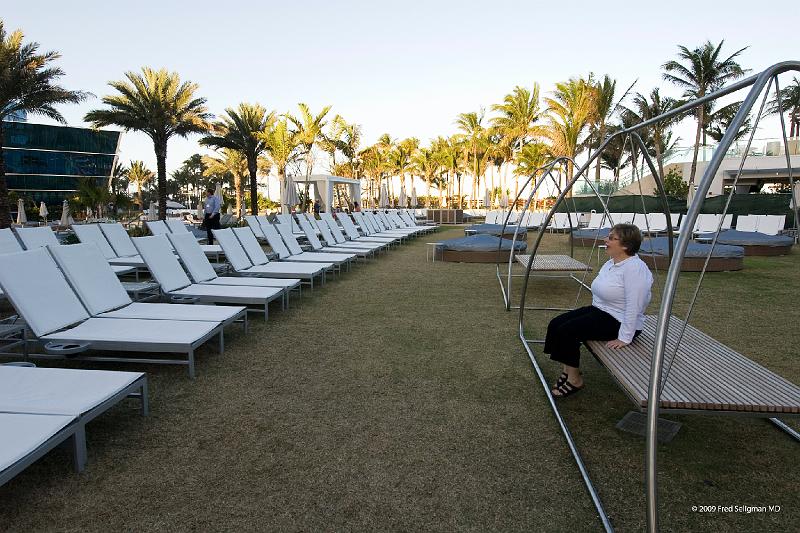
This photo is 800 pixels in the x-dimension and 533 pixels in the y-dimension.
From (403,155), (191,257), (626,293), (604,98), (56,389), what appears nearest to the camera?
(56,389)

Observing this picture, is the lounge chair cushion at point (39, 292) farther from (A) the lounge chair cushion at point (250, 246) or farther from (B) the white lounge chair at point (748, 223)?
(B) the white lounge chair at point (748, 223)

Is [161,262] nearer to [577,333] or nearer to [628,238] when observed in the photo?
[577,333]

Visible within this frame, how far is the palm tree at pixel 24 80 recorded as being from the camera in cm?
1573

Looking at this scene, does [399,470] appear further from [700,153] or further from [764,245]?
[700,153]

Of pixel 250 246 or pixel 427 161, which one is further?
pixel 427 161

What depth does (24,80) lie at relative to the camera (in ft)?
53.0

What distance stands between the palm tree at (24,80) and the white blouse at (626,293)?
16.9 m

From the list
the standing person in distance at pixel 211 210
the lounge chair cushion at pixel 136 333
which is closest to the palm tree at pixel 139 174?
the standing person in distance at pixel 211 210

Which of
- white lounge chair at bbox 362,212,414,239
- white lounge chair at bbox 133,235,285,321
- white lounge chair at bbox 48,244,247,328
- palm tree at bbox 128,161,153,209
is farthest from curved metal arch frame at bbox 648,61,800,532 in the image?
palm tree at bbox 128,161,153,209

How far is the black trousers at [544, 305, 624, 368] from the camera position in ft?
11.7

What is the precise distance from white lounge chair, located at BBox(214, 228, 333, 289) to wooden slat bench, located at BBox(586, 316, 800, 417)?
15.9ft

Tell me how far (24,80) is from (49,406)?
58.3ft

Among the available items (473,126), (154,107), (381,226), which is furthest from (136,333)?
(473,126)
